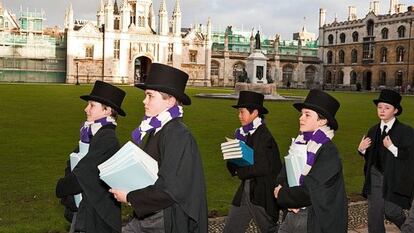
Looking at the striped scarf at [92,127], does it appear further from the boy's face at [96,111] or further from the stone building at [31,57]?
the stone building at [31,57]

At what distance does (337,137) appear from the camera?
15.6 metres

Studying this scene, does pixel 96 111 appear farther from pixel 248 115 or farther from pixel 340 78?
pixel 340 78

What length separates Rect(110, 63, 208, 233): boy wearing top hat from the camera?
3807 mm

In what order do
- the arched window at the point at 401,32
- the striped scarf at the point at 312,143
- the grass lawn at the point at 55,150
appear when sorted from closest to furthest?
the striped scarf at the point at 312,143, the grass lawn at the point at 55,150, the arched window at the point at 401,32

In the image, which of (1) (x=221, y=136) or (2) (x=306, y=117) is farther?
(1) (x=221, y=136)

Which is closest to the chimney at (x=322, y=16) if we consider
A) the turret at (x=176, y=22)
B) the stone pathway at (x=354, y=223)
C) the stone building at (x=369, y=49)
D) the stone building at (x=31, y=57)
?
the stone building at (x=369, y=49)

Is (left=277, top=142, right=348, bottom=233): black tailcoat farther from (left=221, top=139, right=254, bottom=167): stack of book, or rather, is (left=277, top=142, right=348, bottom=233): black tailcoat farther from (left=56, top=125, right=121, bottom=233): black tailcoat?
(left=56, top=125, right=121, bottom=233): black tailcoat

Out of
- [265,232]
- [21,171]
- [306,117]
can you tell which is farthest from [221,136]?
[306,117]

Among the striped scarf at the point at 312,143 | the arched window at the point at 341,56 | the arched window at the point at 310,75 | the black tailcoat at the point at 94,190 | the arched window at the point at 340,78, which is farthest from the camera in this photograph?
the arched window at the point at 310,75

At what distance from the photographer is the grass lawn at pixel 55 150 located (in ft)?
23.6

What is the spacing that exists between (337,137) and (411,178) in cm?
941

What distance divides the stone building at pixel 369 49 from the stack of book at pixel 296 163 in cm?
6648

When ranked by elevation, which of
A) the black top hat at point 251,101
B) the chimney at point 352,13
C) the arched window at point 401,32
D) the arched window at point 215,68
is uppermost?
the chimney at point 352,13

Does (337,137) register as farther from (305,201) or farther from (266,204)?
(305,201)
